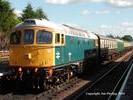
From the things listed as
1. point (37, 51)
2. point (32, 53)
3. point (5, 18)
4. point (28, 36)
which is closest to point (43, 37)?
point (28, 36)

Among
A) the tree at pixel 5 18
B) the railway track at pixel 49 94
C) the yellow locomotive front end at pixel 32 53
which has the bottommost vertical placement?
the railway track at pixel 49 94

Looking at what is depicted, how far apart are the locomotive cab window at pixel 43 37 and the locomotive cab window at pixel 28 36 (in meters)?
0.26

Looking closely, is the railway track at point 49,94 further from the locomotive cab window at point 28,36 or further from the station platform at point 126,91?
the locomotive cab window at point 28,36

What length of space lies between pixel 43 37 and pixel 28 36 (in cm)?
66

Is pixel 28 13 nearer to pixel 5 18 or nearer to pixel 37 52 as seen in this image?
pixel 5 18

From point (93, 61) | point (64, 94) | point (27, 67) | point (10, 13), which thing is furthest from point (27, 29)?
point (10, 13)

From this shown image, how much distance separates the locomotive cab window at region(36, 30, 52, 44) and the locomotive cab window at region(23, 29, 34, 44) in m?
0.26

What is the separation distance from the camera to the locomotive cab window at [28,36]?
60.6ft

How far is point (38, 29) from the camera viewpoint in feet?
60.9

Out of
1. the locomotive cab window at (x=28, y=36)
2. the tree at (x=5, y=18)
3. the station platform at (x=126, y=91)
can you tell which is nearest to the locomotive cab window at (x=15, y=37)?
the locomotive cab window at (x=28, y=36)

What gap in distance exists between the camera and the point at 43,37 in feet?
61.2

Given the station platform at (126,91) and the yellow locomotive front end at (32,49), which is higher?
the yellow locomotive front end at (32,49)

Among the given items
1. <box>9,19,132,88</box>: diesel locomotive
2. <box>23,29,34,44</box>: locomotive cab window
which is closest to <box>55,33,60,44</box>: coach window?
<box>9,19,132,88</box>: diesel locomotive

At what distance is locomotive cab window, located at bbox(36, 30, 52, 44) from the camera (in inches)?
731
